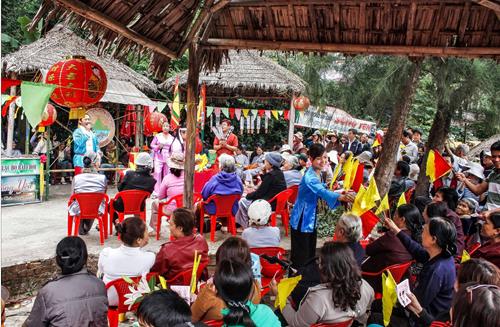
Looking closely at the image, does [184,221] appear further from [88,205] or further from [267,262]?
[88,205]

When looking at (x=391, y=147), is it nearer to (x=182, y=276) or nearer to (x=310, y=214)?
(x=310, y=214)

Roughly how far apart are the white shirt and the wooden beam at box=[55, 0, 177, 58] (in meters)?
1.95

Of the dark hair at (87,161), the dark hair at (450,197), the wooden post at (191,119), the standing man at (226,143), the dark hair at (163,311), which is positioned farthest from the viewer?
the standing man at (226,143)

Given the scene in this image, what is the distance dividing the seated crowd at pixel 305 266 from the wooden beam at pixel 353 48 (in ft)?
3.66

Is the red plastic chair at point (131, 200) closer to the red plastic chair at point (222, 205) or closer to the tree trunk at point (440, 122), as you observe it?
the red plastic chair at point (222, 205)

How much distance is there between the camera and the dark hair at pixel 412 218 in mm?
3748

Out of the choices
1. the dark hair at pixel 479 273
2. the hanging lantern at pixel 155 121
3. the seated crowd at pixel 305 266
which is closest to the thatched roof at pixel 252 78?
the hanging lantern at pixel 155 121

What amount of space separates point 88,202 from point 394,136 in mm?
5115

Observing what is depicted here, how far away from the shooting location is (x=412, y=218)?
3.75 m

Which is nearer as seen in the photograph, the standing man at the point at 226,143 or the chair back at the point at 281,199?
the chair back at the point at 281,199

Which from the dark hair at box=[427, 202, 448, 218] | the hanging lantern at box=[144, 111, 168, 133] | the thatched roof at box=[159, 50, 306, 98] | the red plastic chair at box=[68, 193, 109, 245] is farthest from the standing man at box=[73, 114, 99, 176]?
the dark hair at box=[427, 202, 448, 218]

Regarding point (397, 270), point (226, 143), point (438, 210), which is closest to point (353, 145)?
point (226, 143)

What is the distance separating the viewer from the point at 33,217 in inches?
282

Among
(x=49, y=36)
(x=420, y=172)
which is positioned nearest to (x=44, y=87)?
(x=420, y=172)
